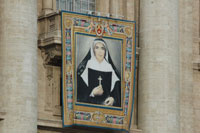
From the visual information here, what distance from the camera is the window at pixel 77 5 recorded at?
46.5 m

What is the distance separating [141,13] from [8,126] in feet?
32.2

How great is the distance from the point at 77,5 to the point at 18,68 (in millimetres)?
6554

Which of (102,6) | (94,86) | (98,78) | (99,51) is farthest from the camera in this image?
(102,6)

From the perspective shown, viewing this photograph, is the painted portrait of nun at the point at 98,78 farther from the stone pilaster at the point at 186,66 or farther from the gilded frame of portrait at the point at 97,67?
the stone pilaster at the point at 186,66

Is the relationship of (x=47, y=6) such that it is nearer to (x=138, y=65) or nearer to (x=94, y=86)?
(x=94, y=86)

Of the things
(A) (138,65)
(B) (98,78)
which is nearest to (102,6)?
(A) (138,65)

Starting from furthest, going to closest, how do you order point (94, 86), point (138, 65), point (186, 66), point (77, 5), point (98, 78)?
point (186, 66) < point (138, 65) < point (77, 5) < point (98, 78) < point (94, 86)

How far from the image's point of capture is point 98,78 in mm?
44750

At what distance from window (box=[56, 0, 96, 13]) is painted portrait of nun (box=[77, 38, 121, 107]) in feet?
7.62

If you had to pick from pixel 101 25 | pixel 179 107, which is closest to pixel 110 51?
pixel 101 25

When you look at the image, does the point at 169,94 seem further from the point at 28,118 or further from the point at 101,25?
the point at 28,118

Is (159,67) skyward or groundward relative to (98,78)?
skyward

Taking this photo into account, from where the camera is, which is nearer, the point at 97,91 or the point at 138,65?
the point at 97,91

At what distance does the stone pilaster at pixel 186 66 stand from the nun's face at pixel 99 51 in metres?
5.07
